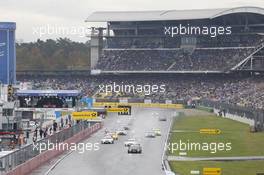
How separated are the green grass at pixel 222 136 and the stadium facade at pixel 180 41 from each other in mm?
35260

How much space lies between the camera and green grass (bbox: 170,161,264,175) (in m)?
44.5

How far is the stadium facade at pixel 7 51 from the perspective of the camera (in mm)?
67188

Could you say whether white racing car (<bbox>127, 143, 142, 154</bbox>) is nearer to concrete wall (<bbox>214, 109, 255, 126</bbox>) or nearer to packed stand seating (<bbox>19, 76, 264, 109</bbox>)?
concrete wall (<bbox>214, 109, 255, 126</bbox>)

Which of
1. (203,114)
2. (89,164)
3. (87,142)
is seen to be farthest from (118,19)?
(89,164)

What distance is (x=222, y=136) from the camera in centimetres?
7425

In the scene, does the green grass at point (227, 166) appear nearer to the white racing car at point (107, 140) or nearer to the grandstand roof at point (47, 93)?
the grandstand roof at point (47, 93)

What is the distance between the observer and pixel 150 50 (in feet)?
508

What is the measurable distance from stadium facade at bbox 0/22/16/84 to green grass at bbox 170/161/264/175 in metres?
22.4

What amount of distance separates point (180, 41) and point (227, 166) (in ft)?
351

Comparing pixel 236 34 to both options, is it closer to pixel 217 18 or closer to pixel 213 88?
pixel 217 18

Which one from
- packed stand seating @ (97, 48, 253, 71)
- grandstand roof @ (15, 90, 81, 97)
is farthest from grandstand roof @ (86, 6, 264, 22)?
grandstand roof @ (15, 90, 81, 97)

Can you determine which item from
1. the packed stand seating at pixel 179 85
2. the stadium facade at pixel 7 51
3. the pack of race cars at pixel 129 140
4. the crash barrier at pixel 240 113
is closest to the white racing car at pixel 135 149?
the pack of race cars at pixel 129 140

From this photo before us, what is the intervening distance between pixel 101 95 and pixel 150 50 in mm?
21113

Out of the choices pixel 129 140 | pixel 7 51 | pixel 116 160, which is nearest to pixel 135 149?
pixel 116 160
